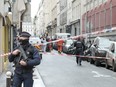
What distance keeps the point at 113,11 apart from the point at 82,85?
26.8m

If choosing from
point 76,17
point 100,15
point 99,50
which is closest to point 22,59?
point 99,50

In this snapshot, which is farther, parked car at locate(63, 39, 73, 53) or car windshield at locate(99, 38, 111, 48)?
parked car at locate(63, 39, 73, 53)

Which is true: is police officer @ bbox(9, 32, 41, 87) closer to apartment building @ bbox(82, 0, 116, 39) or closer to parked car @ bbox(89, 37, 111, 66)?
parked car @ bbox(89, 37, 111, 66)

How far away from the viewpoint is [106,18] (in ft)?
143

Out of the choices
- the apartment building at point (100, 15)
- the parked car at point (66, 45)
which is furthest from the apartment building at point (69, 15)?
the parked car at point (66, 45)

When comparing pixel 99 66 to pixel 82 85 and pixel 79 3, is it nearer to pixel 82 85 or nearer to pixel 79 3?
pixel 82 85

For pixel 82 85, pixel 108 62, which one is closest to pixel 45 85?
pixel 82 85

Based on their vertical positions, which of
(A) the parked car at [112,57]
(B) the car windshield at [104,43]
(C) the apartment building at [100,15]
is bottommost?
(A) the parked car at [112,57]

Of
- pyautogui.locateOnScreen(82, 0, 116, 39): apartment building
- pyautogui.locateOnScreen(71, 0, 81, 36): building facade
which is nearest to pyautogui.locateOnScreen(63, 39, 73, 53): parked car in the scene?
pyautogui.locateOnScreen(82, 0, 116, 39): apartment building

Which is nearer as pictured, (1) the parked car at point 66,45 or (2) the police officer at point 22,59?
(2) the police officer at point 22,59

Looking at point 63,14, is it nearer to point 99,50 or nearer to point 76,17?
point 76,17

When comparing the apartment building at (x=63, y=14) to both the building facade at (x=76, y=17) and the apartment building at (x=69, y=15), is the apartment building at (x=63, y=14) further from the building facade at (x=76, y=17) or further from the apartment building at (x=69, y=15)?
the building facade at (x=76, y=17)

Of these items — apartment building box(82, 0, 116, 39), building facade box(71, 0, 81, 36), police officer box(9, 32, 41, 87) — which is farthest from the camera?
building facade box(71, 0, 81, 36)

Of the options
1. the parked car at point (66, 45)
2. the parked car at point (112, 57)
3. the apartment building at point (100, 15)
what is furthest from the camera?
the parked car at point (66, 45)
